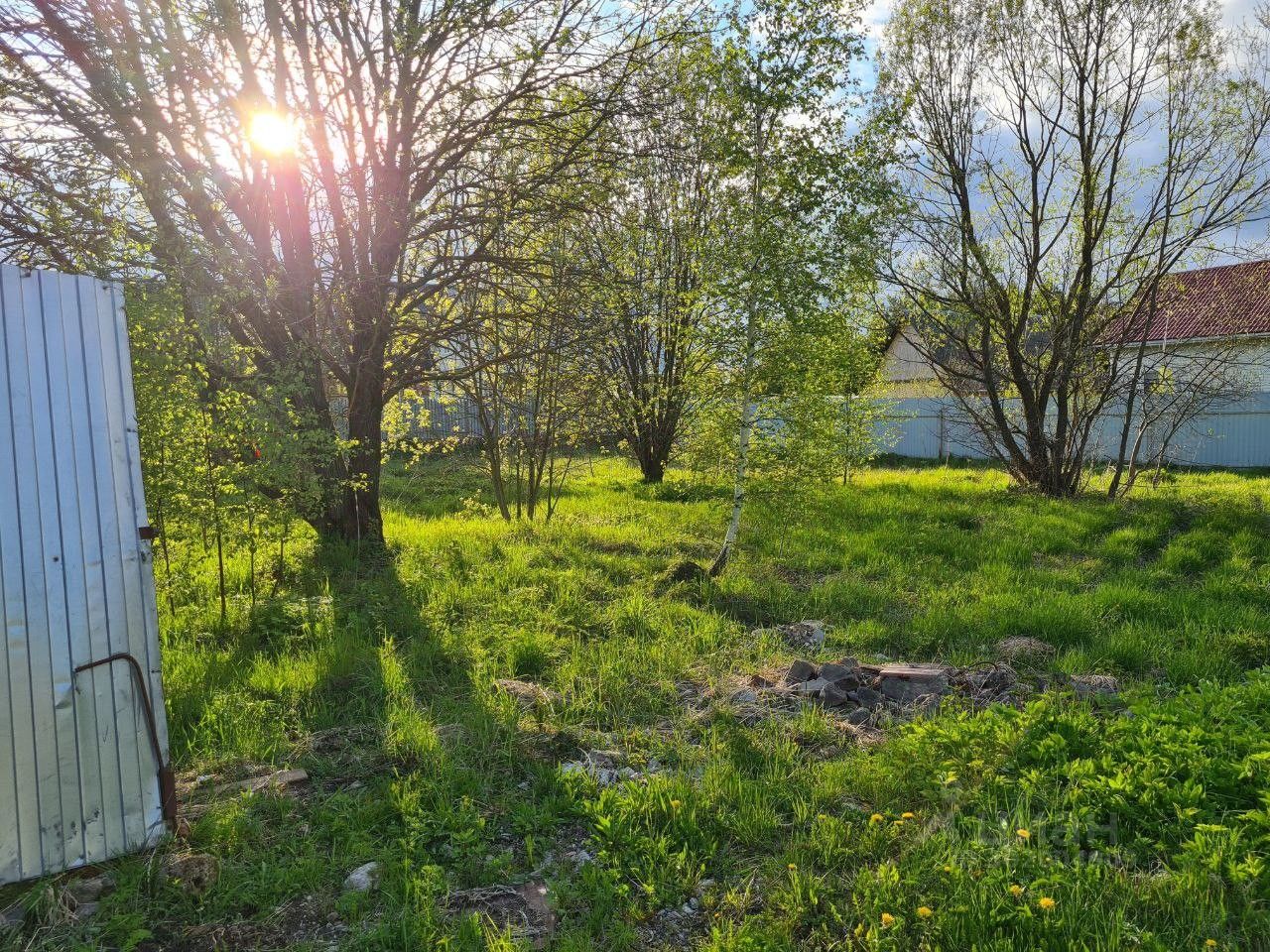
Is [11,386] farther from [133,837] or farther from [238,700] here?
[238,700]

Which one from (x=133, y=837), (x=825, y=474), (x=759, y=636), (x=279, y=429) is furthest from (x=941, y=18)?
(x=133, y=837)

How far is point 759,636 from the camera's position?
561 cm

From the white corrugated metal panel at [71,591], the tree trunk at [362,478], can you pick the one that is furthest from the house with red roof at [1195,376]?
the white corrugated metal panel at [71,591]

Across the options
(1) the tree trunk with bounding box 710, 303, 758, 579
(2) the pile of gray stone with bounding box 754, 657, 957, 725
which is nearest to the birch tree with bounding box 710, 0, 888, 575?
(1) the tree trunk with bounding box 710, 303, 758, 579

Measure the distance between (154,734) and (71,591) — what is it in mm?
620

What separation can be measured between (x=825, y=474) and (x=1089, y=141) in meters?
8.50

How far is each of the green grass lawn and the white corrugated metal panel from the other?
29 cm

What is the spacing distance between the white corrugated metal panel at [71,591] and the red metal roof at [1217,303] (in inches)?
517

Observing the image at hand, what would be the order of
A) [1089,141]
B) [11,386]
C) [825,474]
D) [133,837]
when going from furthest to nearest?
[1089,141]
[825,474]
[133,837]
[11,386]

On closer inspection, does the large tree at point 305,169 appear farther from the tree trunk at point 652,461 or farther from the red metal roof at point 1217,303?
the red metal roof at point 1217,303

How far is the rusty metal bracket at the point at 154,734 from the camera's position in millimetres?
2688

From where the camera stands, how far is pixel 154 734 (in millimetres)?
2816

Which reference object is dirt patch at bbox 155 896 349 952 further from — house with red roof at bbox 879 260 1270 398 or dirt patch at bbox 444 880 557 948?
house with red roof at bbox 879 260 1270 398

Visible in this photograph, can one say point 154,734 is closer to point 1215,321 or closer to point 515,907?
point 515,907
